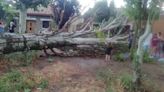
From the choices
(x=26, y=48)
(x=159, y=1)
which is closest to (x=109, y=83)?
(x=159, y=1)

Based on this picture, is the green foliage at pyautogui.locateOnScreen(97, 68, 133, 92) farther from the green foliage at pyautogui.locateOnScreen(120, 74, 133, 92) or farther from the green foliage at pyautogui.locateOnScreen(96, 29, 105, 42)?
the green foliage at pyautogui.locateOnScreen(96, 29, 105, 42)

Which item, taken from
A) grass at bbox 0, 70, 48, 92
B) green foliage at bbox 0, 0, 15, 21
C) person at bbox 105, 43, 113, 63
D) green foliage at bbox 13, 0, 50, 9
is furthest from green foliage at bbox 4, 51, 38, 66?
green foliage at bbox 13, 0, 50, 9

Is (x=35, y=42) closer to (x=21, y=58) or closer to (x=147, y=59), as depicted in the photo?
(x=21, y=58)

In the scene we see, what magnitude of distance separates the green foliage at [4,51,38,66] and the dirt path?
227mm

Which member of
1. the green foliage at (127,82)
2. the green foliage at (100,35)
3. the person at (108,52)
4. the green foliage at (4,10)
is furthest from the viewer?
the green foliage at (4,10)

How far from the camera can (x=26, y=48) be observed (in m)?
10.0

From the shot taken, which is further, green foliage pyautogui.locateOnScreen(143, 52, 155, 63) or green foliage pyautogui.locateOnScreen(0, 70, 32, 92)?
green foliage pyautogui.locateOnScreen(143, 52, 155, 63)

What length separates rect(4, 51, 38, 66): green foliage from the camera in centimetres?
954

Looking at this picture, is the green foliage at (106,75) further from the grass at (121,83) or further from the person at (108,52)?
the person at (108,52)

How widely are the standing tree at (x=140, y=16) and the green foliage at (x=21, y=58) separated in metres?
3.22

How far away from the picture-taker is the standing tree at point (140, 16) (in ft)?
26.5

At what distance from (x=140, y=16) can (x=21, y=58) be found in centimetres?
375

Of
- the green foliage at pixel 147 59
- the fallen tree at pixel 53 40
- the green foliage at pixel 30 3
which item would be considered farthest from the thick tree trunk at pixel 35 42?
the green foliage at pixel 30 3

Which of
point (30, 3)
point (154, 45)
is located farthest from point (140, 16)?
point (30, 3)
